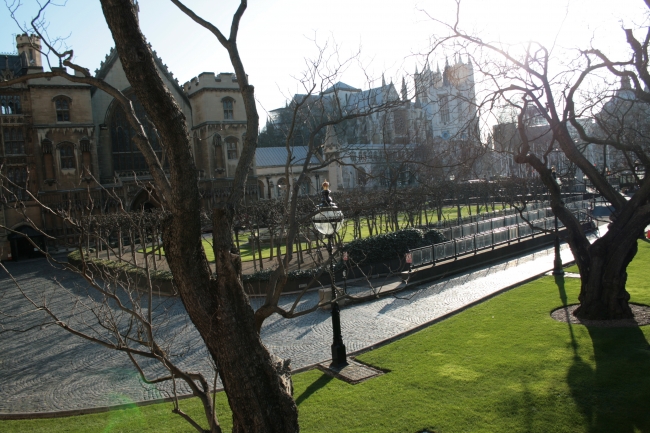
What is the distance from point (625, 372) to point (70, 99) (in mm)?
43558

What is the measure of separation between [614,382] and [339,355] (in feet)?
16.4

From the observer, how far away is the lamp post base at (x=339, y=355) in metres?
11.1

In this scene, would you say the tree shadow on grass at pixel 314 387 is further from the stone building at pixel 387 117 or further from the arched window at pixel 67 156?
the arched window at pixel 67 156

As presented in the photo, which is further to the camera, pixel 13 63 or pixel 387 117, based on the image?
pixel 13 63

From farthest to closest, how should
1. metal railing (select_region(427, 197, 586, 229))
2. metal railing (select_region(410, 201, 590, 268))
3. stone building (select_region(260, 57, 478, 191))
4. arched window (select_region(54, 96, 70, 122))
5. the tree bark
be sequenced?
arched window (select_region(54, 96, 70, 122))
metal railing (select_region(427, 197, 586, 229))
metal railing (select_region(410, 201, 590, 268))
stone building (select_region(260, 57, 478, 191))
the tree bark

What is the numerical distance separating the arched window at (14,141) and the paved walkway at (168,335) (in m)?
25.7

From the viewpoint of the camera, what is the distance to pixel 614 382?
8.73m

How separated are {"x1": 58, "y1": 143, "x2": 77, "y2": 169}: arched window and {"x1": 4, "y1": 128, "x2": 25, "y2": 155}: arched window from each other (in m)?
2.72

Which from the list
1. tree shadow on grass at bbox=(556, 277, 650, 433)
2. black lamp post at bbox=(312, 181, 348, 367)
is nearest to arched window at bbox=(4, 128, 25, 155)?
black lamp post at bbox=(312, 181, 348, 367)

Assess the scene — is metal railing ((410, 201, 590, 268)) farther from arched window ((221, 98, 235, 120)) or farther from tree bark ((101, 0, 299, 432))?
arched window ((221, 98, 235, 120))

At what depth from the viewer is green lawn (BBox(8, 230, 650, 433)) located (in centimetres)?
789

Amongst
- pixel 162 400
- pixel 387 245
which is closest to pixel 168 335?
pixel 162 400

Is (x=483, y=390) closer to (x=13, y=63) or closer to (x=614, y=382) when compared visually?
(x=614, y=382)

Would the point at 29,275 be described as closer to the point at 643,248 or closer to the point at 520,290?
the point at 520,290
